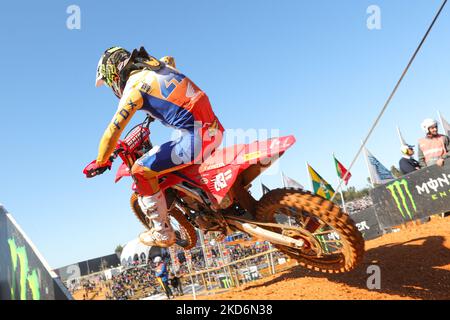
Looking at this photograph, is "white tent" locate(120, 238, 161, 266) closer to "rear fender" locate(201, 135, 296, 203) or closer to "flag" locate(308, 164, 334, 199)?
"flag" locate(308, 164, 334, 199)

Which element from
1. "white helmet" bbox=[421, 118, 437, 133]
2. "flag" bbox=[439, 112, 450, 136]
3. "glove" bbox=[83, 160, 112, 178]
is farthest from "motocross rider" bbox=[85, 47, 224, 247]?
"flag" bbox=[439, 112, 450, 136]

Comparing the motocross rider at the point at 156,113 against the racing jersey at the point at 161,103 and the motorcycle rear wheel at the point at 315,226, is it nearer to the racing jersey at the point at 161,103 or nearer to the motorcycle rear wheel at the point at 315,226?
the racing jersey at the point at 161,103

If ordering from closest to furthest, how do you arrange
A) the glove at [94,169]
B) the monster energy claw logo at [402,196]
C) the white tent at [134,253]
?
the glove at [94,169]
the monster energy claw logo at [402,196]
the white tent at [134,253]

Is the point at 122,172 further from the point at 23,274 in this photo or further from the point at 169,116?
the point at 23,274

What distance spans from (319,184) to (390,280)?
10.7 meters

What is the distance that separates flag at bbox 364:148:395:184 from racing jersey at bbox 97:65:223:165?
42.4 feet

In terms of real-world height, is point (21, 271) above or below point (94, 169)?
below

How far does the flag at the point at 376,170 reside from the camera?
49.5ft

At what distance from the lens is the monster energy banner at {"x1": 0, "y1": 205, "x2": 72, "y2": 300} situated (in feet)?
8.41

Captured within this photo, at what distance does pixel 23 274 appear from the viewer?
300cm

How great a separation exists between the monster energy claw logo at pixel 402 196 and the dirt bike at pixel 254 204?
5661mm

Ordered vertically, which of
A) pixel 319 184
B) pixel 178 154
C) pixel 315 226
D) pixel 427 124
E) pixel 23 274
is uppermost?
pixel 427 124

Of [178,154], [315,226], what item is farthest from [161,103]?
[315,226]

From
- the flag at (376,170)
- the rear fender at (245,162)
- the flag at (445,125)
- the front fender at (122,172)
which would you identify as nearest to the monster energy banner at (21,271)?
the front fender at (122,172)
